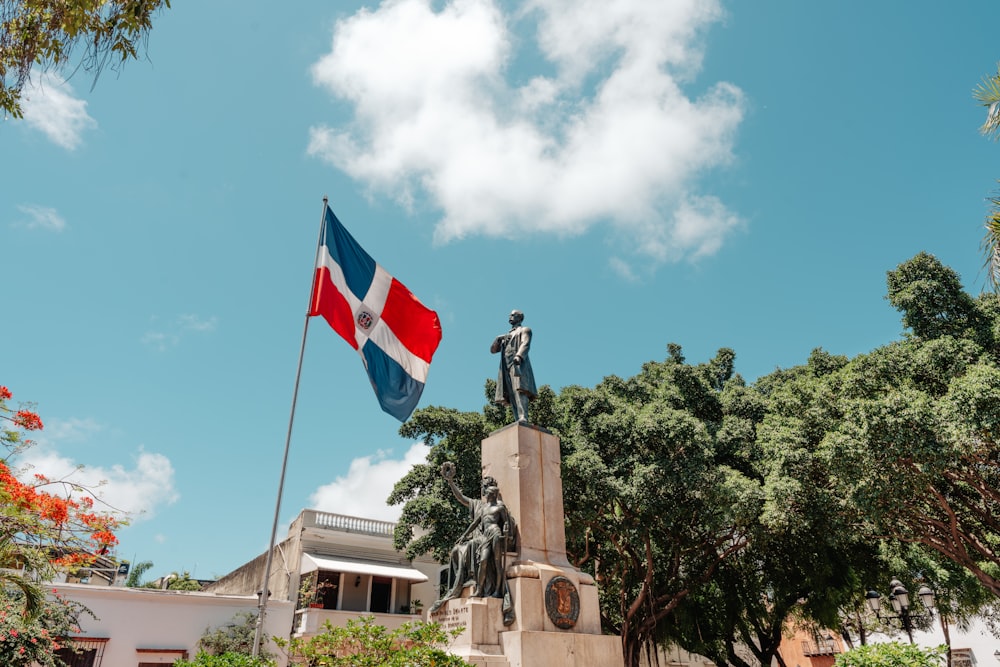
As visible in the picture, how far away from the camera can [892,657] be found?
6.46 meters

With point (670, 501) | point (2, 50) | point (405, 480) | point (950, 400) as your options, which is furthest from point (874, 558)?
point (2, 50)

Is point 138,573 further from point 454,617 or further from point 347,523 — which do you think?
point 454,617

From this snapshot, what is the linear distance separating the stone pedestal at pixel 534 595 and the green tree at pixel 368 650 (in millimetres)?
927

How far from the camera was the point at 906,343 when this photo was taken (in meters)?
14.2

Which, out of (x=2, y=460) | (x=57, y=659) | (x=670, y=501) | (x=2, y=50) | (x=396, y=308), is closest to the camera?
(x=2, y=50)

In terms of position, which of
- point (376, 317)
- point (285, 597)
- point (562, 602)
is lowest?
point (562, 602)

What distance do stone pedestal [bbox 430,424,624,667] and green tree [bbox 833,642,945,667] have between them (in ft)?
8.58

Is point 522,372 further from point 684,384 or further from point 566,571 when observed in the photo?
point 684,384

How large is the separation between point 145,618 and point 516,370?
1362 cm

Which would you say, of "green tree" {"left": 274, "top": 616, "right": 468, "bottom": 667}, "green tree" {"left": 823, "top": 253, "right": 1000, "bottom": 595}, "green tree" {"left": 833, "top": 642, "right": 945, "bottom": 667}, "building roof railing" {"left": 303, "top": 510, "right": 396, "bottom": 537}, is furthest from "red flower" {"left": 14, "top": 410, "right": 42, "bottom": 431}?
"building roof railing" {"left": 303, "top": 510, "right": 396, "bottom": 537}

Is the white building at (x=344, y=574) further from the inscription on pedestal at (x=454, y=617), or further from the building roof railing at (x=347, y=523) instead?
the inscription on pedestal at (x=454, y=617)

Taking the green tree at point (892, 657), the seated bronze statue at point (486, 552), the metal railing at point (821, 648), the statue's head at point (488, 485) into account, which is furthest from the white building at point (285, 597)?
the metal railing at point (821, 648)

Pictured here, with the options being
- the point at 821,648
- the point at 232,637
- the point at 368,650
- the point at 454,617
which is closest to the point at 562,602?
the point at 454,617

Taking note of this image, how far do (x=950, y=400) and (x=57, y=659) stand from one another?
17.3 metres
